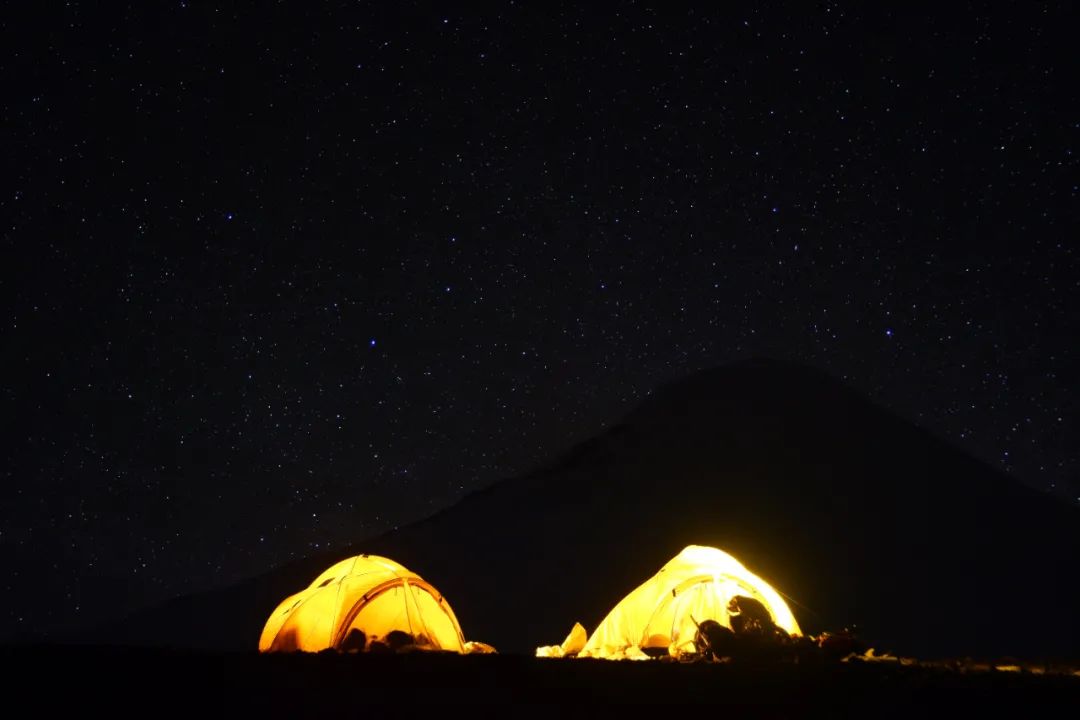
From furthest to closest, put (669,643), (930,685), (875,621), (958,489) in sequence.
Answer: (958,489)
(875,621)
(669,643)
(930,685)

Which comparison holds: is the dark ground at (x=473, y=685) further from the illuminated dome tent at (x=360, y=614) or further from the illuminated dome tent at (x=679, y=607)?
the illuminated dome tent at (x=679, y=607)

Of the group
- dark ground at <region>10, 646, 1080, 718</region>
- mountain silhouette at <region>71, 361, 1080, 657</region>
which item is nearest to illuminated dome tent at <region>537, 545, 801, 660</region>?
dark ground at <region>10, 646, 1080, 718</region>

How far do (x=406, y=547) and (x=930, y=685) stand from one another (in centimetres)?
5361

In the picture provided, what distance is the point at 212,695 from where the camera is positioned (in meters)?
9.23

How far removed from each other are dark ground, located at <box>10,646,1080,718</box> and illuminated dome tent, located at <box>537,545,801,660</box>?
4530mm

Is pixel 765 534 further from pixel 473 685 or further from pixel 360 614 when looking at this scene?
pixel 473 685

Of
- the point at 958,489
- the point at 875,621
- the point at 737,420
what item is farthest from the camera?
the point at 737,420

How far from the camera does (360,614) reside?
1448cm

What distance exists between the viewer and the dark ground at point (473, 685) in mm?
9008

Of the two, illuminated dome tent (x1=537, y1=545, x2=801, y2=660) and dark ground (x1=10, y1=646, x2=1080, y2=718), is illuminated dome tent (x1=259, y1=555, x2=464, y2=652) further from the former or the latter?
dark ground (x1=10, y1=646, x2=1080, y2=718)

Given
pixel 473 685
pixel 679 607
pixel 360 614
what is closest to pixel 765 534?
pixel 679 607

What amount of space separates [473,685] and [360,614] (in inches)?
211

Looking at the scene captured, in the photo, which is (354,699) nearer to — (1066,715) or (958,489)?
(1066,715)

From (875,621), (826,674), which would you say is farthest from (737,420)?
(826,674)
